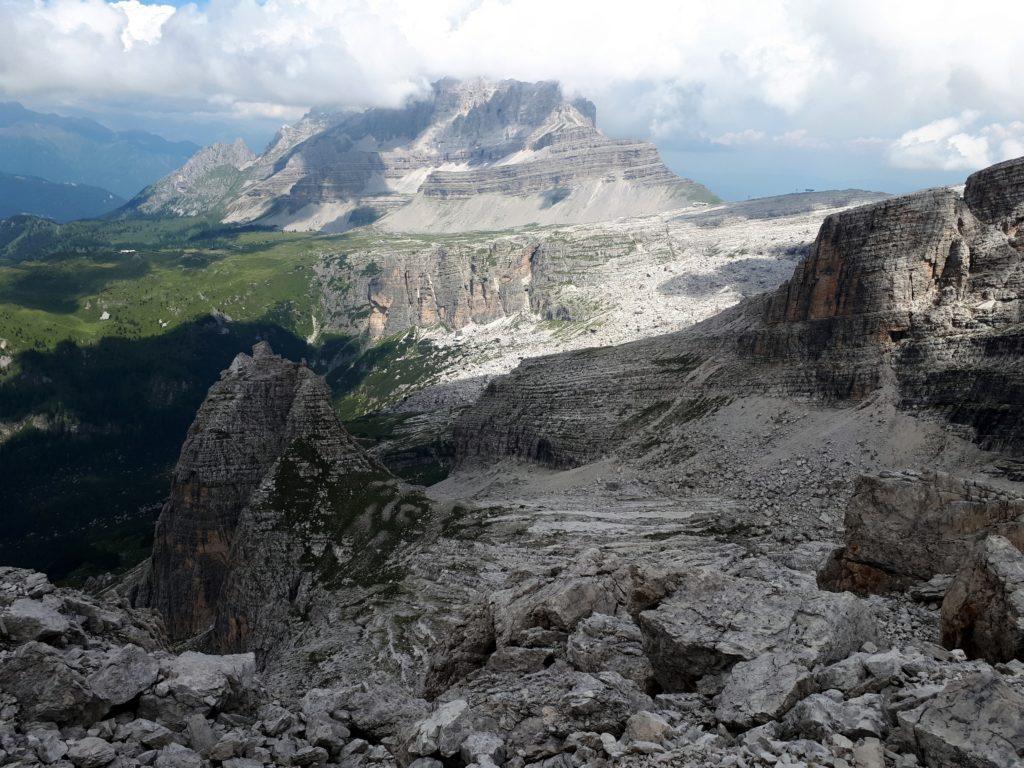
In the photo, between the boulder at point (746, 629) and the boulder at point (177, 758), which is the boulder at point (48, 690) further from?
the boulder at point (746, 629)

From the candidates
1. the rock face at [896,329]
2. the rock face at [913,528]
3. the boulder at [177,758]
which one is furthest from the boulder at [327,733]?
the rock face at [896,329]

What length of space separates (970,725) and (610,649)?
436 inches

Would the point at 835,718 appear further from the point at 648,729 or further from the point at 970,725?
the point at 648,729

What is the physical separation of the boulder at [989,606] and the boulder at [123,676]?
2275 centimetres

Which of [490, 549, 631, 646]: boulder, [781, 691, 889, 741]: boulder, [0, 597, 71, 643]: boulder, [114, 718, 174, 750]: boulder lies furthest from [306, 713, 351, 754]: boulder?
[781, 691, 889, 741]: boulder

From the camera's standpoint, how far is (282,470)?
298ft

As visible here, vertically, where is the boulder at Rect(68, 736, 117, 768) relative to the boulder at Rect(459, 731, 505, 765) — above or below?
above

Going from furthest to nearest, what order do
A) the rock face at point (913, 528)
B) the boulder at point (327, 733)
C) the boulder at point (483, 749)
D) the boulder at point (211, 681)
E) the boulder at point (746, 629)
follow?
1. the rock face at point (913, 528)
2. the boulder at point (211, 681)
3. the boulder at point (327, 733)
4. the boulder at point (746, 629)
5. the boulder at point (483, 749)

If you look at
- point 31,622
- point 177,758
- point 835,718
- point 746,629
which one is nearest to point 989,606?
point 746,629

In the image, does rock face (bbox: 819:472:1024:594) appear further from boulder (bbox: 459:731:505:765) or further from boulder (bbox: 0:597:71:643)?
boulder (bbox: 0:597:71:643)

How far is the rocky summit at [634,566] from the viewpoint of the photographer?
19328 mm

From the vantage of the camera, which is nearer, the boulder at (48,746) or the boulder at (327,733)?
the boulder at (48,746)

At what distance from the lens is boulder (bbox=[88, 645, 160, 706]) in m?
21.3

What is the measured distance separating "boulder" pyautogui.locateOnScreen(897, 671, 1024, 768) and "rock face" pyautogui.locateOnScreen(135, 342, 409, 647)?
7829cm
